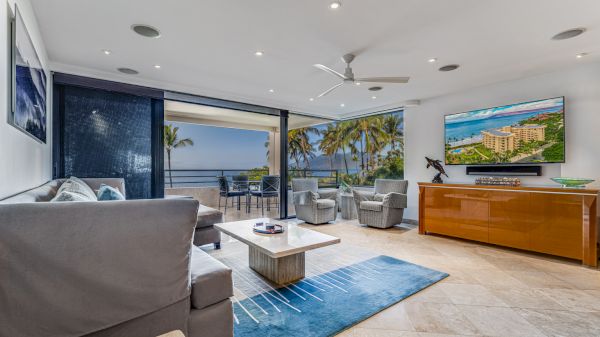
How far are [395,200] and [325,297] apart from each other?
2815 mm

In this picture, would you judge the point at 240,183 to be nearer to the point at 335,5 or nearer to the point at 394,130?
the point at 394,130

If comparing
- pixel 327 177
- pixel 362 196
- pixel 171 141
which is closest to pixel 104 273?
pixel 362 196

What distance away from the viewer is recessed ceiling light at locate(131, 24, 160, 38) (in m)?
2.44

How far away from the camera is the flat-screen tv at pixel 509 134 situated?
3465 mm

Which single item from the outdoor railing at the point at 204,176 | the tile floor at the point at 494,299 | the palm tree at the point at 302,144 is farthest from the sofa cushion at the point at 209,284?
the palm tree at the point at 302,144

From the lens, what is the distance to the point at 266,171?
9430 millimetres

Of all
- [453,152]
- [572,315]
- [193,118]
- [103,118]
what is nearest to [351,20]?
[572,315]

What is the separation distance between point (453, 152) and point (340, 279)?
3024 mm

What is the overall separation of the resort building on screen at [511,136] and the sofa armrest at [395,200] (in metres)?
1.44

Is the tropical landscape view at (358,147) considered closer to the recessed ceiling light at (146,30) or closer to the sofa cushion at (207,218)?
the sofa cushion at (207,218)

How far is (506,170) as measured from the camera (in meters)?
3.93

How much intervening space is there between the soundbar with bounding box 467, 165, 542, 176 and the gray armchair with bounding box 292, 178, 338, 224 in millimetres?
2311

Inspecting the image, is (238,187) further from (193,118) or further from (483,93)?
(483,93)

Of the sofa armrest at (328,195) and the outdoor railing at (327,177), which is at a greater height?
the outdoor railing at (327,177)
